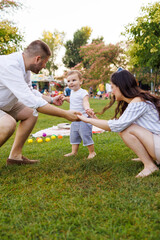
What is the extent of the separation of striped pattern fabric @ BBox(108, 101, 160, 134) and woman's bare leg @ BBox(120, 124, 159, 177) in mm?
67

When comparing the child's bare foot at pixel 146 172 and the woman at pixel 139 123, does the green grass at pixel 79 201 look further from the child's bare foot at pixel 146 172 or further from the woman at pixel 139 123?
the woman at pixel 139 123

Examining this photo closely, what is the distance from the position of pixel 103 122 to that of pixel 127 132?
28 cm

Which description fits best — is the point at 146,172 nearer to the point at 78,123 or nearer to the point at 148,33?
the point at 78,123

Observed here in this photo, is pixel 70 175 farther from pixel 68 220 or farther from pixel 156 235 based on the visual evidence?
pixel 156 235

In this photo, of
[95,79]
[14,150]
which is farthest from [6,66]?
[95,79]

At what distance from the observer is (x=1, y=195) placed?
6.98 ft

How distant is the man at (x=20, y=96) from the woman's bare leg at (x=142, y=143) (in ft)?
2.43

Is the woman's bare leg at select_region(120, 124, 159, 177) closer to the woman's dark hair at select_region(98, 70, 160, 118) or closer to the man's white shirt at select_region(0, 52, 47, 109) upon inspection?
the woman's dark hair at select_region(98, 70, 160, 118)

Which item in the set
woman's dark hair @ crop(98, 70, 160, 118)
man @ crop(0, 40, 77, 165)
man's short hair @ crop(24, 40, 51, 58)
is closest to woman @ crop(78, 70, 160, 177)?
woman's dark hair @ crop(98, 70, 160, 118)

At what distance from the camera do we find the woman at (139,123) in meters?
2.43

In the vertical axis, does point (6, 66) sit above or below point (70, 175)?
above

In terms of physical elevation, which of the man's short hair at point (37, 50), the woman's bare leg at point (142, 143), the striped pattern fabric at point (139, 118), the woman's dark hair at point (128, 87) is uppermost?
the man's short hair at point (37, 50)

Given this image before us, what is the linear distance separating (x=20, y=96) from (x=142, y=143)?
4.65 feet

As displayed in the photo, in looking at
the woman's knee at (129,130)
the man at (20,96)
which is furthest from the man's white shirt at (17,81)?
the woman's knee at (129,130)
